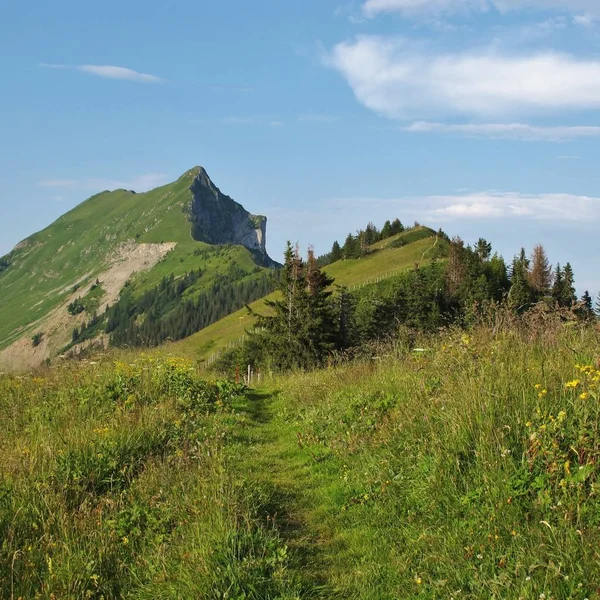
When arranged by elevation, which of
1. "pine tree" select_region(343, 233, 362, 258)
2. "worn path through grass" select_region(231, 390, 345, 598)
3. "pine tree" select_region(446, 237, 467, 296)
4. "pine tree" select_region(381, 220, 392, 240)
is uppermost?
"pine tree" select_region(381, 220, 392, 240)

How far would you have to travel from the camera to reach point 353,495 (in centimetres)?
684

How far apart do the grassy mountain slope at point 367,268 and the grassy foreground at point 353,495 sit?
10649 centimetres

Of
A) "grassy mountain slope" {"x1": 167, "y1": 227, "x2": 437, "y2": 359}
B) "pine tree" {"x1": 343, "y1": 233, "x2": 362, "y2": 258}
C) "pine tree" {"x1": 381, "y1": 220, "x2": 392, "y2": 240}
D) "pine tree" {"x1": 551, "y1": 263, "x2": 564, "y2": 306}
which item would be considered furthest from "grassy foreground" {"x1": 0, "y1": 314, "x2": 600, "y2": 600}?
"pine tree" {"x1": 381, "y1": 220, "x2": 392, "y2": 240}

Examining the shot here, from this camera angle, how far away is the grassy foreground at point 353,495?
14.8 ft

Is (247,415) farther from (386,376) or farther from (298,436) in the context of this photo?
(386,376)

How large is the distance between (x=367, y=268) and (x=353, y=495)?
401 ft

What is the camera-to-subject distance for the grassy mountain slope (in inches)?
4705

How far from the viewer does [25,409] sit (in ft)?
32.1

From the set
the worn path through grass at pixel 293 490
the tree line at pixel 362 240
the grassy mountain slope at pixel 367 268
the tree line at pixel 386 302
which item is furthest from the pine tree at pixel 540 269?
the worn path through grass at pixel 293 490

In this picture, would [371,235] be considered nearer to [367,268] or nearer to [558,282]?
[367,268]

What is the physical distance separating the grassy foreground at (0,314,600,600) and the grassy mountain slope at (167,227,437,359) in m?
106

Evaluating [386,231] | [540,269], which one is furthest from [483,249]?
[386,231]

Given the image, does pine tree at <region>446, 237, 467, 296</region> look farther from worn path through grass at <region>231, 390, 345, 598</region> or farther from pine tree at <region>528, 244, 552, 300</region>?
worn path through grass at <region>231, 390, 345, 598</region>

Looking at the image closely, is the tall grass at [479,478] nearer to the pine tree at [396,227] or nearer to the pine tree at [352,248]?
the pine tree at [352,248]
